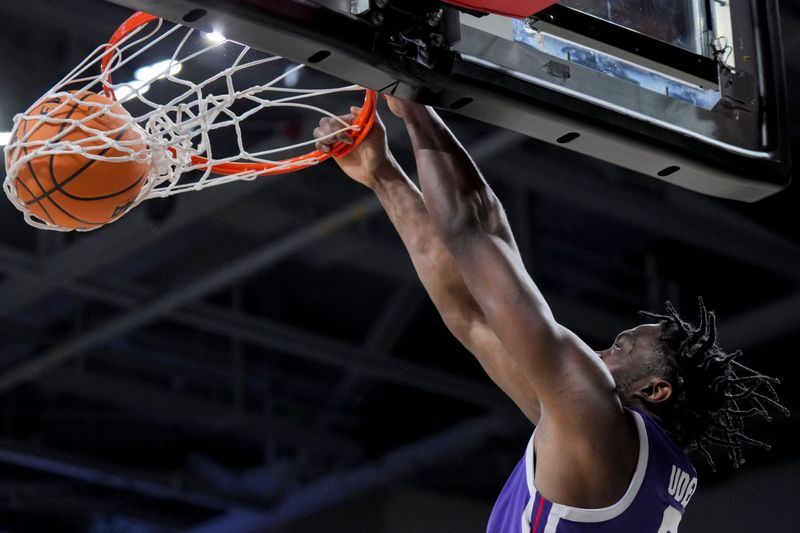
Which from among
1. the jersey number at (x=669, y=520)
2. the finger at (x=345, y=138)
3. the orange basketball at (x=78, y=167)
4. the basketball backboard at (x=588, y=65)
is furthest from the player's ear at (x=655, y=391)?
the orange basketball at (x=78, y=167)

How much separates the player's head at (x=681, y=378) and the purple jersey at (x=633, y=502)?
11cm

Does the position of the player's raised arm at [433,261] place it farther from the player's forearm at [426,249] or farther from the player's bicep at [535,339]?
the player's bicep at [535,339]

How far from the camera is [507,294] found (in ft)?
8.18

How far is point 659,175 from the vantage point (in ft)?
8.71

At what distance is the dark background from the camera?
6043mm

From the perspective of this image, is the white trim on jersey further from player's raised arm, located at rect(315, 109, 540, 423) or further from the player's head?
player's raised arm, located at rect(315, 109, 540, 423)

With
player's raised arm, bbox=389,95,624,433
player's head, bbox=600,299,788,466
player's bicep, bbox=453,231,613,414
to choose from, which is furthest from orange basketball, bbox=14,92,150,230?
player's head, bbox=600,299,788,466

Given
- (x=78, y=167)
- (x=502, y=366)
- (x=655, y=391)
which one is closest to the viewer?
(x=78, y=167)

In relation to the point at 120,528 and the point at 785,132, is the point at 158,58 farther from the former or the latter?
the point at 120,528

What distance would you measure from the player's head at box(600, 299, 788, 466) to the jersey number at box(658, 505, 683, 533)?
0.67 feet

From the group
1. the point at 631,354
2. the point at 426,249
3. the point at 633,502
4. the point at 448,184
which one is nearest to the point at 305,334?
the point at 426,249

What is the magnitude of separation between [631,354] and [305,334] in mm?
4737

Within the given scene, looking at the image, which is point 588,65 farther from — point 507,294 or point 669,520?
point 669,520

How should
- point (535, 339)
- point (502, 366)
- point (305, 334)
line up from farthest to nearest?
point (305, 334) → point (502, 366) → point (535, 339)
